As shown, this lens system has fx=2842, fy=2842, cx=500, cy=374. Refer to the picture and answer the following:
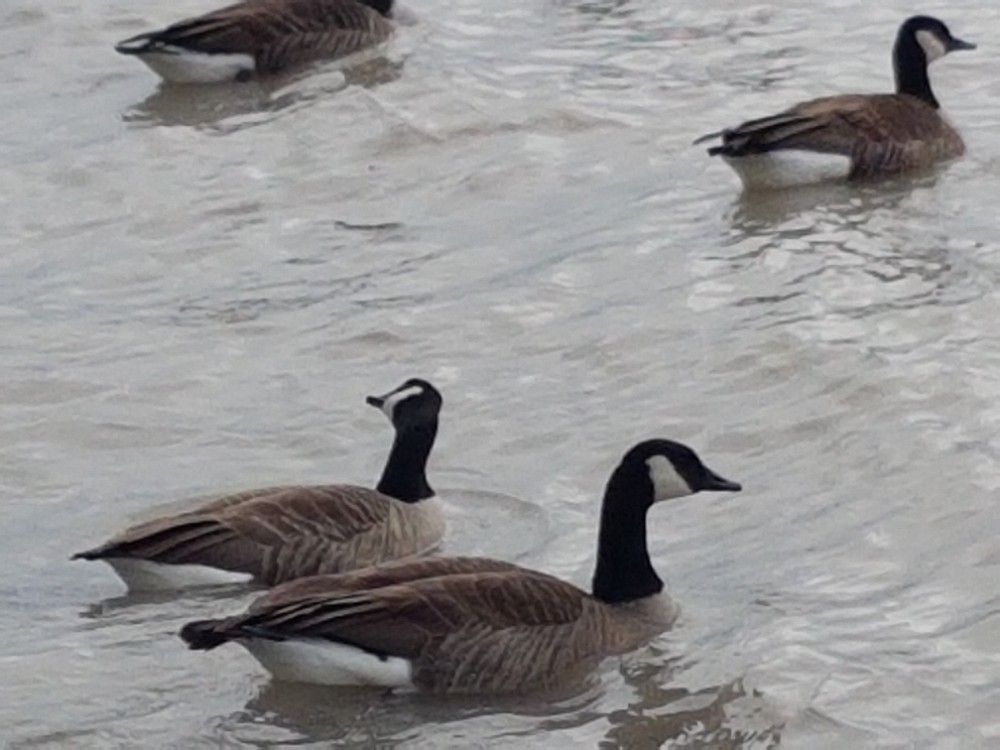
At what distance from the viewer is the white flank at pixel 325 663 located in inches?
326

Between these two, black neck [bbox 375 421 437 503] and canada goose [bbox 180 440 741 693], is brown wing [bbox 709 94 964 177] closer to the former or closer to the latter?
black neck [bbox 375 421 437 503]

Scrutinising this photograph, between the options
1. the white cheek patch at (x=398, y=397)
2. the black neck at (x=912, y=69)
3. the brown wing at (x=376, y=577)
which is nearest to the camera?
the brown wing at (x=376, y=577)

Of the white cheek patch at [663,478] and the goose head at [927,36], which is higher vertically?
the goose head at [927,36]

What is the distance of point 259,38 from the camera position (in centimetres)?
1644

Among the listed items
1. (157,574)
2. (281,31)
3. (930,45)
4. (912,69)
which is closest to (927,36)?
(930,45)

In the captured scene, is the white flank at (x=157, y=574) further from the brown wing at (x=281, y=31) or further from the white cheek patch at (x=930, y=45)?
the brown wing at (x=281, y=31)

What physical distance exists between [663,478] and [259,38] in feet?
26.1

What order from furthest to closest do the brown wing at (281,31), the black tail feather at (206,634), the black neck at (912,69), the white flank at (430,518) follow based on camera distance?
the brown wing at (281,31), the black neck at (912,69), the white flank at (430,518), the black tail feather at (206,634)

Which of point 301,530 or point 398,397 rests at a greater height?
point 398,397

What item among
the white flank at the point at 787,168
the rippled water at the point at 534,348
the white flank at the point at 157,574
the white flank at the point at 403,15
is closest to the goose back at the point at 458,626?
the rippled water at the point at 534,348

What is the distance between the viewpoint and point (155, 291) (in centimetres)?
1271

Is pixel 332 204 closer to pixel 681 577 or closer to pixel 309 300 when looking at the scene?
pixel 309 300

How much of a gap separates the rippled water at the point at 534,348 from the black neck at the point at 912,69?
371mm

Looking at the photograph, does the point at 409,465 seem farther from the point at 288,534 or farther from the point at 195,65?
the point at 195,65
